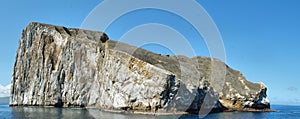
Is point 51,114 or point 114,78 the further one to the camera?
point 114,78

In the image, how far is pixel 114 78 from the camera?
3519 inches

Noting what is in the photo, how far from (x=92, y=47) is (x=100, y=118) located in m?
56.0

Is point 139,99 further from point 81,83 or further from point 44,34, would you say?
point 44,34

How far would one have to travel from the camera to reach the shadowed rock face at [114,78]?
8231cm

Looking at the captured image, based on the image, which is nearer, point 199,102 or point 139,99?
point 139,99

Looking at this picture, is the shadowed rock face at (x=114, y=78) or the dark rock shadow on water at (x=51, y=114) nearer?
the dark rock shadow on water at (x=51, y=114)

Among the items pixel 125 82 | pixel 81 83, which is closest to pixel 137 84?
pixel 125 82

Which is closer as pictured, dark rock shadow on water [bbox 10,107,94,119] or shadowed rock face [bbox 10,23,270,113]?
dark rock shadow on water [bbox 10,107,94,119]

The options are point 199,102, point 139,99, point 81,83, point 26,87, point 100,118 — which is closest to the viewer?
point 100,118

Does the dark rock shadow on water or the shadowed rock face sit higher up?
the shadowed rock face

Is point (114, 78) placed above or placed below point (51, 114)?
above

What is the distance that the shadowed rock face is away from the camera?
270 feet

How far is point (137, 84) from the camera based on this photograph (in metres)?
83.4

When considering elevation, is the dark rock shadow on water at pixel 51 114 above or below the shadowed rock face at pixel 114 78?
below
